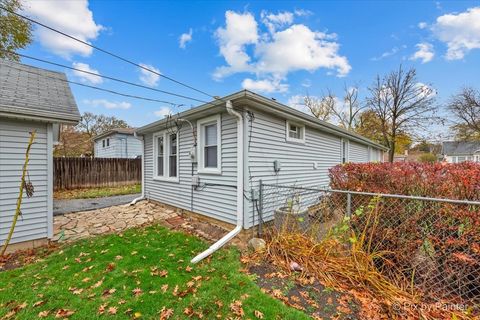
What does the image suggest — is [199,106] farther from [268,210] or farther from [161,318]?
[161,318]

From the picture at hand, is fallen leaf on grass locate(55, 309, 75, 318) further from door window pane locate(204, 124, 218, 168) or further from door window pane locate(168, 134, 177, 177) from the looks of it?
door window pane locate(168, 134, 177, 177)

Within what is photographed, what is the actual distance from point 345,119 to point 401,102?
20.8ft

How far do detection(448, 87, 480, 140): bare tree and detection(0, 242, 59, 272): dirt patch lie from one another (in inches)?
1101

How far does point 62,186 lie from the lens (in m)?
11.9

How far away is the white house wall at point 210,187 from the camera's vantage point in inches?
198

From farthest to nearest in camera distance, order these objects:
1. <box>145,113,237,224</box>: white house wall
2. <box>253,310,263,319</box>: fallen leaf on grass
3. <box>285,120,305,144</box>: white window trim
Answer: <box>285,120,305,144</box>: white window trim
<box>145,113,237,224</box>: white house wall
<box>253,310,263,319</box>: fallen leaf on grass

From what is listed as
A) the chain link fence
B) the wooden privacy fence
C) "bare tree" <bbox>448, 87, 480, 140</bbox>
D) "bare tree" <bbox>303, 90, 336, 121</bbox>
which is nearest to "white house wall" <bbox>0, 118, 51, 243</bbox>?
the chain link fence

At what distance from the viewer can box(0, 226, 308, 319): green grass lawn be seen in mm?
2572

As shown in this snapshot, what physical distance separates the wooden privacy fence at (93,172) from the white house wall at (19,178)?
8.94 metres

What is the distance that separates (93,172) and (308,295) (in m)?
13.9

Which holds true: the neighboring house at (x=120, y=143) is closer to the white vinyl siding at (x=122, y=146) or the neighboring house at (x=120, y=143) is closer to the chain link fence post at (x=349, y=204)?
the white vinyl siding at (x=122, y=146)

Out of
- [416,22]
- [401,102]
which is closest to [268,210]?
[416,22]

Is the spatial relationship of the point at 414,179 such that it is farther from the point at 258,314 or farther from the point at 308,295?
the point at 258,314

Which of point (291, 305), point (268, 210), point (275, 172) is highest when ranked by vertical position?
point (275, 172)
